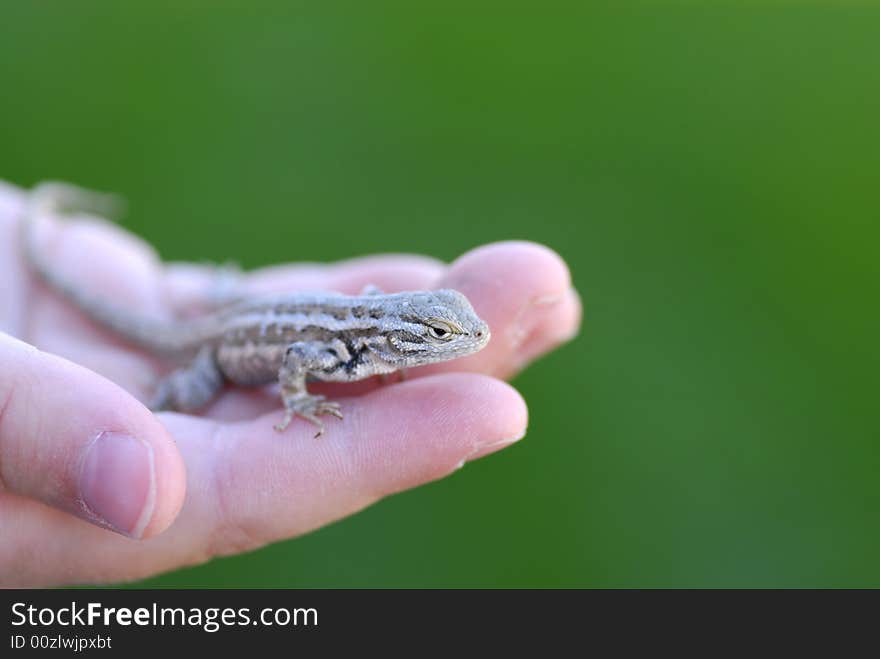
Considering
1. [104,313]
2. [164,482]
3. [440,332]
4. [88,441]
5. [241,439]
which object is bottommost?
[164,482]

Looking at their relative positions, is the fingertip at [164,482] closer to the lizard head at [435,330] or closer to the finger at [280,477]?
the finger at [280,477]

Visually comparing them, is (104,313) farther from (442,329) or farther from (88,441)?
(442,329)

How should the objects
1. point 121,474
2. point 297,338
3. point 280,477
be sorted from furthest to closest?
point 297,338 < point 280,477 < point 121,474

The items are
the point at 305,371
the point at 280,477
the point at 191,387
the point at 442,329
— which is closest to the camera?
the point at 280,477

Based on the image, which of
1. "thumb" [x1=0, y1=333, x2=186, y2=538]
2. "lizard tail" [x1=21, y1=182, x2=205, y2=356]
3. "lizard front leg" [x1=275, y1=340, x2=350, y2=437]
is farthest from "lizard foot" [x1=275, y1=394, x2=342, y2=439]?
"lizard tail" [x1=21, y1=182, x2=205, y2=356]

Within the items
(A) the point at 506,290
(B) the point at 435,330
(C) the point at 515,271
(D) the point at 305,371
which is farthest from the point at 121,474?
(C) the point at 515,271

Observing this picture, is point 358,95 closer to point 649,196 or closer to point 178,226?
point 178,226

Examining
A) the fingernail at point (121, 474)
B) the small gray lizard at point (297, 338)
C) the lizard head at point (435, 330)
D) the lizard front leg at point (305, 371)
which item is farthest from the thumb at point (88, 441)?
the lizard head at point (435, 330)
